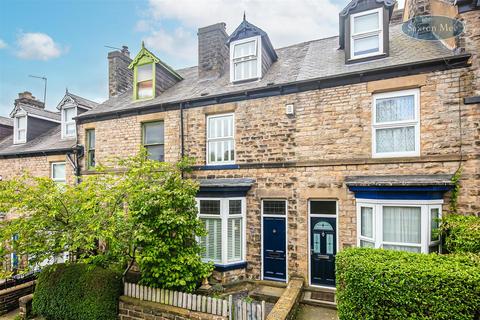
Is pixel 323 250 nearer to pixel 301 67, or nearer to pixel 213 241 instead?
pixel 213 241

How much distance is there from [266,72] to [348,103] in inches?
158

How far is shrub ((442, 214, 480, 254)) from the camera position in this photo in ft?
19.6

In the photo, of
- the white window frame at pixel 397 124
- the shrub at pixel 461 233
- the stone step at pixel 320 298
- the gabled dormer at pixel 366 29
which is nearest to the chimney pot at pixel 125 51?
the gabled dormer at pixel 366 29

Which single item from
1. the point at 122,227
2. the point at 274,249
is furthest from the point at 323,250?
the point at 122,227

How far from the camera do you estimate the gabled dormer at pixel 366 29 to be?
8914 millimetres

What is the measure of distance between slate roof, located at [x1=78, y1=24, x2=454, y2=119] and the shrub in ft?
15.7

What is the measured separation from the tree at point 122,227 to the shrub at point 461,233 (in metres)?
6.66

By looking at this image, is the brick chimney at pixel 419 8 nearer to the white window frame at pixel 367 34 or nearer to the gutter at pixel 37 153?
the white window frame at pixel 367 34

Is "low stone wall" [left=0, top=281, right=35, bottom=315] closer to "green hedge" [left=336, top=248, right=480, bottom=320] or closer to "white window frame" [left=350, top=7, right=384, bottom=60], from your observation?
"green hedge" [left=336, top=248, right=480, bottom=320]

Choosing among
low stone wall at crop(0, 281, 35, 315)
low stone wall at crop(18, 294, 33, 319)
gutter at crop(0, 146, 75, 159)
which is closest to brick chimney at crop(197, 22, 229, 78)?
gutter at crop(0, 146, 75, 159)

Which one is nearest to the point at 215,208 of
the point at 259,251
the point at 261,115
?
the point at 259,251

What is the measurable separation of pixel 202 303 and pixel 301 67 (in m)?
9.19

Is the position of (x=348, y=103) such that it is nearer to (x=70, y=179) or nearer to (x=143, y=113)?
(x=143, y=113)

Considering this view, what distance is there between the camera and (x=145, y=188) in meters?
8.12
